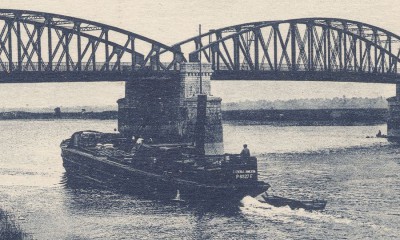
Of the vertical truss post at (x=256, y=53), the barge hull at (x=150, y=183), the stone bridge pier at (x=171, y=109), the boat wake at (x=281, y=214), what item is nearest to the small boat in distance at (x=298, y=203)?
the boat wake at (x=281, y=214)

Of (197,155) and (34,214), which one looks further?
(197,155)

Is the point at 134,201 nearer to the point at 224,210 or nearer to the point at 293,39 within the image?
the point at 224,210

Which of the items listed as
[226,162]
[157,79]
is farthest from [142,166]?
[157,79]

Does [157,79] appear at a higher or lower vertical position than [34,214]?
higher

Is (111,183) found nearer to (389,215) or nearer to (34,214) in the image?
(34,214)

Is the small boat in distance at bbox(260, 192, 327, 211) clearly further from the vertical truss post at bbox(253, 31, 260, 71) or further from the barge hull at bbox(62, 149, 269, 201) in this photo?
the vertical truss post at bbox(253, 31, 260, 71)

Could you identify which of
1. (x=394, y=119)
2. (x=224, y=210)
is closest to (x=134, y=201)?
(x=224, y=210)
